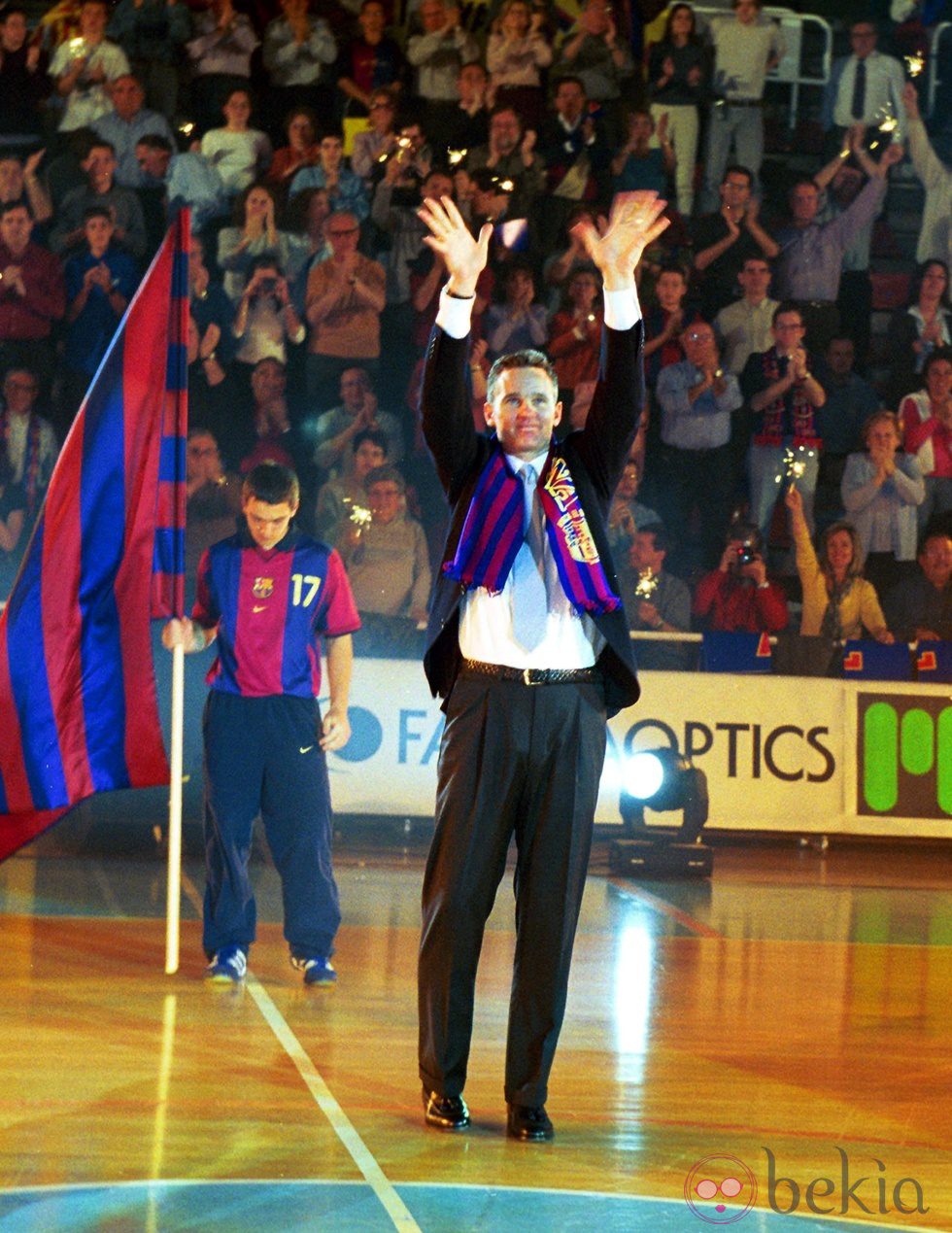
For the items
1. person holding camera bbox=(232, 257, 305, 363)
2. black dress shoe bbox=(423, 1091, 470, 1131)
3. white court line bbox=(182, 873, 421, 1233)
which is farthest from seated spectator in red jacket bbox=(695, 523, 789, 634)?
black dress shoe bbox=(423, 1091, 470, 1131)

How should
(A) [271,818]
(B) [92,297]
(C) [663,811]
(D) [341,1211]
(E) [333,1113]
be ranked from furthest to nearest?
1. (B) [92,297]
2. (C) [663,811]
3. (A) [271,818]
4. (E) [333,1113]
5. (D) [341,1211]

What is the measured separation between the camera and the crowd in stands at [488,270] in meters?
11.9

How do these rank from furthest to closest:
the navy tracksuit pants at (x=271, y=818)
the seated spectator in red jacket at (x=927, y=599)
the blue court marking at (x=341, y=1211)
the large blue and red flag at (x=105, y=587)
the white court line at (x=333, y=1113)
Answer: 1. the seated spectator in red jacket at (x=927, y=599)
2. the navy tracksuit pants at (x=271, y=818)
3. the large blue and red flag at (x=105, y=587)
4. the white court line at (x=333, y=1113)
5. the blue court marking at (x=341, y=1211)

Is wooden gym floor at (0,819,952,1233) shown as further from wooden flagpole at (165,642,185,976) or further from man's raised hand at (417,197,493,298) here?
man's raised hand at (417,197,493,298)

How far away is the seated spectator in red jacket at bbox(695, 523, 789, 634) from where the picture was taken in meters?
11.8

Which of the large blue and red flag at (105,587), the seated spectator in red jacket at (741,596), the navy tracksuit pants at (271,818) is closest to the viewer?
the large blue and red flag at (105,587)

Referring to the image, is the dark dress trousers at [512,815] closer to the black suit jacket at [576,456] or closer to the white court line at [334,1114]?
the black suit jacket at [576,456]

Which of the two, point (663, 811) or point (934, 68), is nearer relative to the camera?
point (663, 811)

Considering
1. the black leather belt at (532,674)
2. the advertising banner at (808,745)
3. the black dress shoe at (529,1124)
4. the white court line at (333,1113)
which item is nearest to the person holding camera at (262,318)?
the advertising banner at (808,745)

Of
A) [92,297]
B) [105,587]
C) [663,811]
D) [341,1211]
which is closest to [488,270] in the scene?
[92,297]

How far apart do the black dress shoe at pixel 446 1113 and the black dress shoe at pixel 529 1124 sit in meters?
0.13

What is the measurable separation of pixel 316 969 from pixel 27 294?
7.05 m

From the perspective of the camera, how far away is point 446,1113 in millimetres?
4543

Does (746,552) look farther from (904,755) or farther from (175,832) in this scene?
(175,832)
